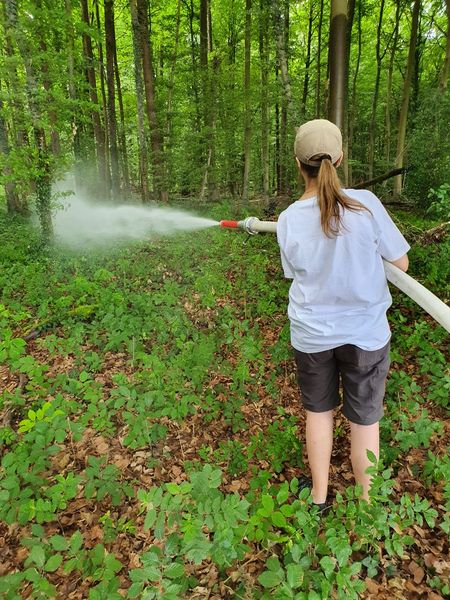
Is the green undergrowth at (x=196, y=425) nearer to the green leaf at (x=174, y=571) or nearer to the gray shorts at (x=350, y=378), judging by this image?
the green leaf at (x=174, y=571)

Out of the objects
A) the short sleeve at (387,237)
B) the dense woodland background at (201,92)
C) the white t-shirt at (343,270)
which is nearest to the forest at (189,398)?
the dense woodland background at (201,92)

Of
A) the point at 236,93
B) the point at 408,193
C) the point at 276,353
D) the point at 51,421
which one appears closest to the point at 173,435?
the point at 51,421

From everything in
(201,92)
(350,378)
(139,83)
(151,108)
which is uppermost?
(201,92)

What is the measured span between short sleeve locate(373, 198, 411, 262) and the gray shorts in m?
0.58

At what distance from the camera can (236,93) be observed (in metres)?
14.2

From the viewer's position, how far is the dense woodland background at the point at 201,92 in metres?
8.23

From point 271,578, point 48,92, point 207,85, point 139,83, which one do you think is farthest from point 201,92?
point 271,578

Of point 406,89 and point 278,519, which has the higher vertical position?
point 406,89

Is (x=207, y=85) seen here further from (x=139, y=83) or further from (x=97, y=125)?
(x=97, y=125)

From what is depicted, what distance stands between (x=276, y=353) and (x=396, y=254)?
2.61 metres

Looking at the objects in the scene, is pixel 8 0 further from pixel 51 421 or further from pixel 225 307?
pixel 51 421

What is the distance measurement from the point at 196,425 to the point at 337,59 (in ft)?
15.7

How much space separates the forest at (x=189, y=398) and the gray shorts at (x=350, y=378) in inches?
15.2

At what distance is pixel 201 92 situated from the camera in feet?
51.7
